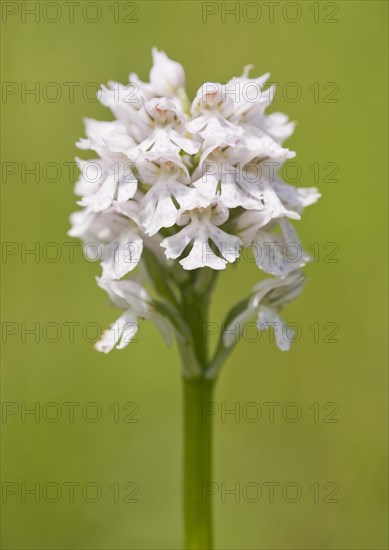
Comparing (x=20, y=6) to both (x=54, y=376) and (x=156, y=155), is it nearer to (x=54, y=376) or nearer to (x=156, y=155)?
(x=54, y=376)

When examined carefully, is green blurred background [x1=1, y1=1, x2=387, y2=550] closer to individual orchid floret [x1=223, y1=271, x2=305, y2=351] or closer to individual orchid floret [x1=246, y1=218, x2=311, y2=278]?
individual orchid floret [x1=223, y1=271, x2=305, y2=351]

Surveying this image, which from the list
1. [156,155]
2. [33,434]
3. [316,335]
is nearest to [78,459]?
[33,434]

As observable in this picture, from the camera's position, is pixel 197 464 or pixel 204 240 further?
pixel 197 464

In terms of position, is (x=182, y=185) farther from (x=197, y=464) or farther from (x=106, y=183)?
(x=197, y=464)

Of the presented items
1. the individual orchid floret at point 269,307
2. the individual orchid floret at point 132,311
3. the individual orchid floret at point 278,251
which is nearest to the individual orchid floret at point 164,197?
the individual orchid floret at point 132,311

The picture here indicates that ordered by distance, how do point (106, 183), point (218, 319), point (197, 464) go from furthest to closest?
point (218, 319), point (197, 464), point (106, 183)

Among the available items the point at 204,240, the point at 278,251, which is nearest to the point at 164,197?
the point at 204,240
